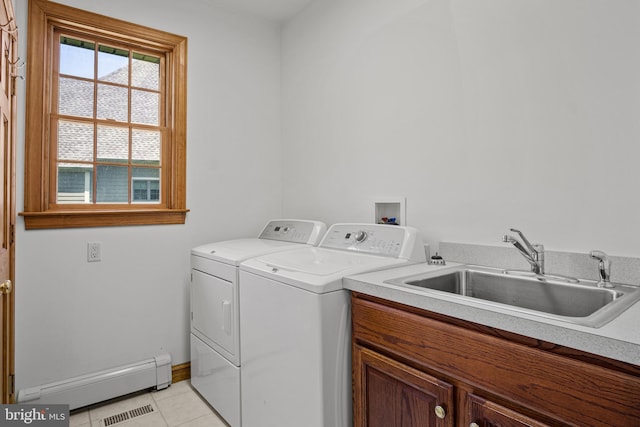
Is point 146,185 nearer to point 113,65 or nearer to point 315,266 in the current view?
point 113,65

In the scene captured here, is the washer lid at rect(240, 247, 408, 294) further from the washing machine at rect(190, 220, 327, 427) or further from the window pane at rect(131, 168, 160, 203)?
the window pane at rect(131, 168, 160, 203)

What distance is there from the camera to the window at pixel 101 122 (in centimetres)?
207

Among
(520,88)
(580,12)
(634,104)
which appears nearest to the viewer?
(634,104)

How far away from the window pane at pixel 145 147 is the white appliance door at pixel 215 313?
845mm

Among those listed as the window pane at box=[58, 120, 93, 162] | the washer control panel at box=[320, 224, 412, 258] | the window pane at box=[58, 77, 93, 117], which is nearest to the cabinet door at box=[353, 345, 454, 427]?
the washer control panel at box=[320, 224, 412, 258]

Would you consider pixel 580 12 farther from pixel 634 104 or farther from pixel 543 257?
pixel 543 257

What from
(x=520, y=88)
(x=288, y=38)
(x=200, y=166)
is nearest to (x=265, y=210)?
(x=200, y=166)

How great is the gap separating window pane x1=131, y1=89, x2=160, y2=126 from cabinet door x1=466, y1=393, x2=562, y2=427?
2486 millimetres

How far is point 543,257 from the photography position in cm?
142

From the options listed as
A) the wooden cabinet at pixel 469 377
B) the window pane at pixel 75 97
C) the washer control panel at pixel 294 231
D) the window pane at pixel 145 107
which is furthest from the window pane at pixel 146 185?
the wooden cabinet at pixel 469 377

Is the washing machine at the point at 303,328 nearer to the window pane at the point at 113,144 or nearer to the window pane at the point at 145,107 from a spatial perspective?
the window pane at the point at 113,144

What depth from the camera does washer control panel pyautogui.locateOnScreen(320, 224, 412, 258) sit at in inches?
70.9

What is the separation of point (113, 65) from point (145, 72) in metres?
0.20

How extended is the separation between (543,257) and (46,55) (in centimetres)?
279
